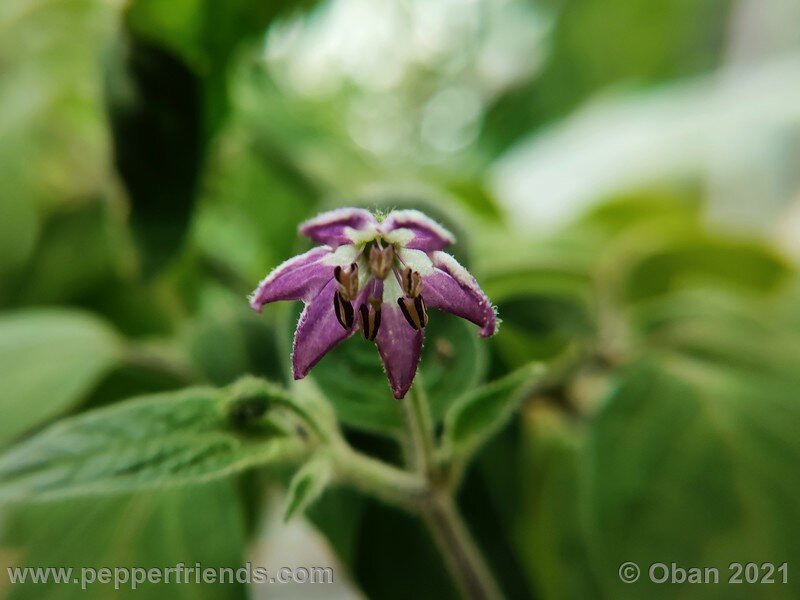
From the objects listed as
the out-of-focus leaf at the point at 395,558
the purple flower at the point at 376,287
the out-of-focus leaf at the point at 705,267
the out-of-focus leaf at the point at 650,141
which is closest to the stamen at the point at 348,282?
the purple flower at the point at 376,287

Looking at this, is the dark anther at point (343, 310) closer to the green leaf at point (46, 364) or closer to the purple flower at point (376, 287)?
the purple flower at point (376, 287)

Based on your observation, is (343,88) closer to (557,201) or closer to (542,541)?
(557,201)

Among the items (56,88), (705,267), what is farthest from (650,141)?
(56,88)

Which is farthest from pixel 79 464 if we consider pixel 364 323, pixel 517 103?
pixel 517 103

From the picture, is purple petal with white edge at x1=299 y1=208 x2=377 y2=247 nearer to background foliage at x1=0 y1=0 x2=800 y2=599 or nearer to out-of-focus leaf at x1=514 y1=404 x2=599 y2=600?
background foliage at x1=0 y1=0 x2=800 y2=599

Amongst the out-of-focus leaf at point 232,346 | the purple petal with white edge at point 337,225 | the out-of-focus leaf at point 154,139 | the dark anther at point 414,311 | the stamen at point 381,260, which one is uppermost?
the out-of-focus leaf at point 154,139

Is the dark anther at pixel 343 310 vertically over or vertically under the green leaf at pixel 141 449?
over

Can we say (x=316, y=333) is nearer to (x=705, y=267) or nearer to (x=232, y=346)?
(x=232, y=346)
